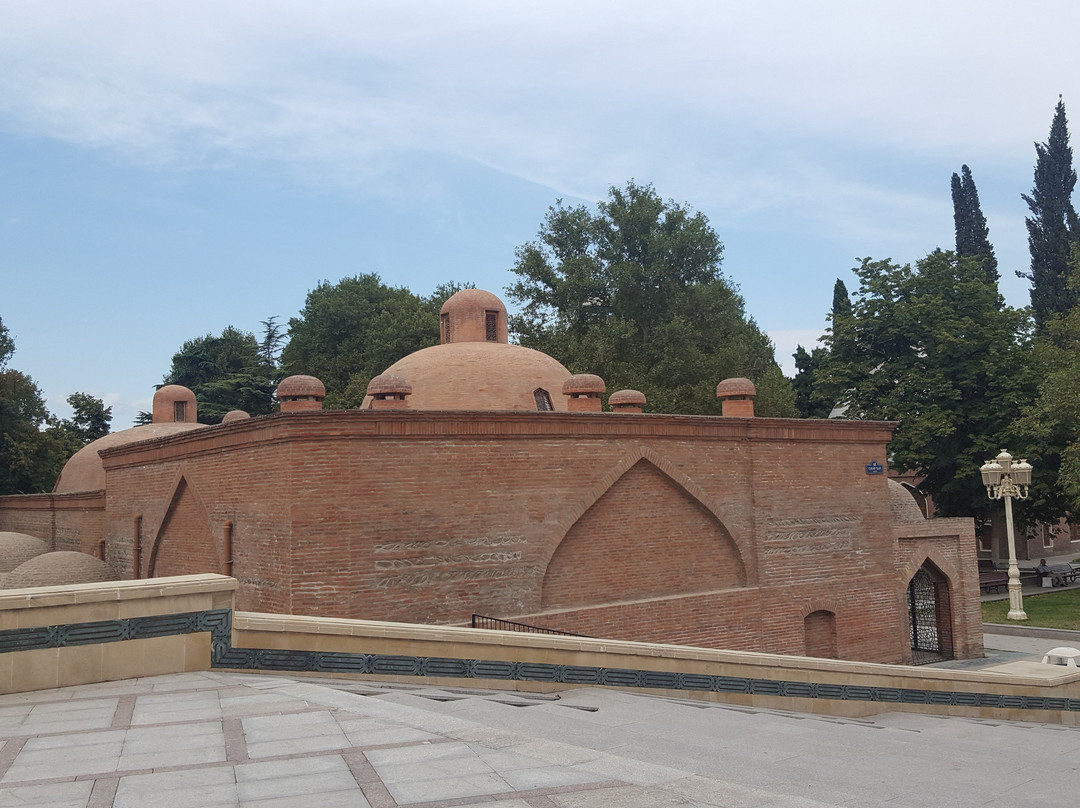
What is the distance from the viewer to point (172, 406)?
86.3 ft

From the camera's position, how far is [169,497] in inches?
599

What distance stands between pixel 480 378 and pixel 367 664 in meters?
10.1

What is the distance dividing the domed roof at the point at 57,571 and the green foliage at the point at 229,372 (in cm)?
2464

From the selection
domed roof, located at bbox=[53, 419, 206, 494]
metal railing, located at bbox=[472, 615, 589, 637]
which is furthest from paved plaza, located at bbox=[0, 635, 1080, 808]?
domed roof, located at bbox=[53, 419, 206, 494]

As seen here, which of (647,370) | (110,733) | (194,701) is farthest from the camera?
(647,370)

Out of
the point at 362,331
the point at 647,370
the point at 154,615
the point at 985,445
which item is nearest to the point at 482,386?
the point at 154,615

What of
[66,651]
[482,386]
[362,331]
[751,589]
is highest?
[362,331]

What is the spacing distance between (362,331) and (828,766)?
3649cm

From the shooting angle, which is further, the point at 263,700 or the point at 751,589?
the point at 751,589

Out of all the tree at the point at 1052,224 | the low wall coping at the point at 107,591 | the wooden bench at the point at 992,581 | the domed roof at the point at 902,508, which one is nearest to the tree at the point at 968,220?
the tree at the point at 1052,224

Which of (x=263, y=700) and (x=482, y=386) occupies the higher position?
(x=482, y=386)

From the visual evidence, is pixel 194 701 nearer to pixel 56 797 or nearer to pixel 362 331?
pixel 56 797

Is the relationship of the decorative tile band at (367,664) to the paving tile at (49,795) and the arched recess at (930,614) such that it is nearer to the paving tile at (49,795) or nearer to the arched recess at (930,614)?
the paving tile at (49,795)

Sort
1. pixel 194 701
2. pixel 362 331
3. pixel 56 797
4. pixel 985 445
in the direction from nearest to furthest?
1. pixel 56 797
2. pixel 194 701
3. pixel 985 445
4. pixel 362 331
